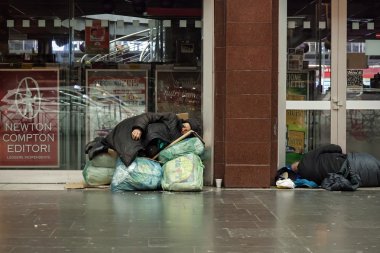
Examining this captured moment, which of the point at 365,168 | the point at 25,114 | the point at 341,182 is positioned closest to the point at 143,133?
the point at 25,114

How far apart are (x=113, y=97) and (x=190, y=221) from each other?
328cm

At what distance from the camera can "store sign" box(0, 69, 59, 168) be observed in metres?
8.79

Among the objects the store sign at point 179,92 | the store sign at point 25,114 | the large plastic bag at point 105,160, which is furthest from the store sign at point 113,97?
the large plastic bag at point 105,160

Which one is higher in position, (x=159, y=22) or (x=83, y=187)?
(x=159, y=22)

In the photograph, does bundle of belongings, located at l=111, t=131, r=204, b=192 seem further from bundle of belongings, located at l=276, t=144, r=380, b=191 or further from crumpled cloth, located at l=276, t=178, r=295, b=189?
bundle of belongings, located at l=276, t=144, r=380, b=191

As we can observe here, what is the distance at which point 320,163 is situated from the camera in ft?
27.1

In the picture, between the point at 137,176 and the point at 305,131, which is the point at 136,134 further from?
the point at 305,131

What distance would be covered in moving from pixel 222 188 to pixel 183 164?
766 mm

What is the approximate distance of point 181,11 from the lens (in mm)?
8789

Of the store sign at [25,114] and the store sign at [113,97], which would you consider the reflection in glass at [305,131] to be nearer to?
the store sign at [113,97]

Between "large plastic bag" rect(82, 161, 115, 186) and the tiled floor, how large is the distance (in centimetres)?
17

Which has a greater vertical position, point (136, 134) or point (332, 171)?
point (136, 134)

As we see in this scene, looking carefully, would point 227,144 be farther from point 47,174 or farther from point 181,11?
point 47,174

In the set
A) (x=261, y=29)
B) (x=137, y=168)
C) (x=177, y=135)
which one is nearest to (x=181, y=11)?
(x=261, y=29)
